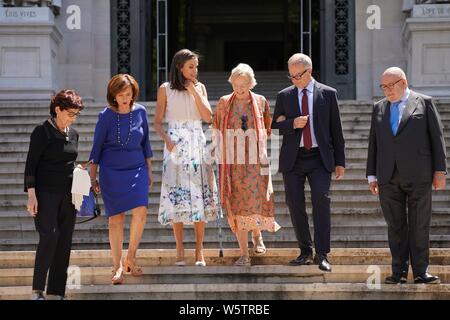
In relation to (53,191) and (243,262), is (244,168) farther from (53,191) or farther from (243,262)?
(53,191)

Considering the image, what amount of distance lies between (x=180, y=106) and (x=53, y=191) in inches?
59.8

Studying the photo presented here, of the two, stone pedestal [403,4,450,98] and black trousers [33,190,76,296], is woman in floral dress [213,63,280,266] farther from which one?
stone pedestal [403,4,450,98]

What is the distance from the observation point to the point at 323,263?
8.99m

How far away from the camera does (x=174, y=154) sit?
931cm

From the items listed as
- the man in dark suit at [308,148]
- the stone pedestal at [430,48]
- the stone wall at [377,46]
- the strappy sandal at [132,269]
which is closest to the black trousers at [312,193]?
the man in dark suit at [308,148]

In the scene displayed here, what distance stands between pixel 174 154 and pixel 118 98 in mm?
773

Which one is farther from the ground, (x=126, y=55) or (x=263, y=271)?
(x=126, y=55)

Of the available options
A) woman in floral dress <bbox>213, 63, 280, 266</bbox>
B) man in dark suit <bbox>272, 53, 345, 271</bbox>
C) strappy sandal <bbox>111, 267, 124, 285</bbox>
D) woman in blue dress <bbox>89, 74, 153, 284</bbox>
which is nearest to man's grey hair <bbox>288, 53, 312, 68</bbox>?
man in dark suit <bbox>272, 53, 345, 271</bbox>

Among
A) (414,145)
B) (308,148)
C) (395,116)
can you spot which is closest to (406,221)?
(414,145)

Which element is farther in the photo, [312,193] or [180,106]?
[180,106]

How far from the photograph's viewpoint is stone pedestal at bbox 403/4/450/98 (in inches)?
631
